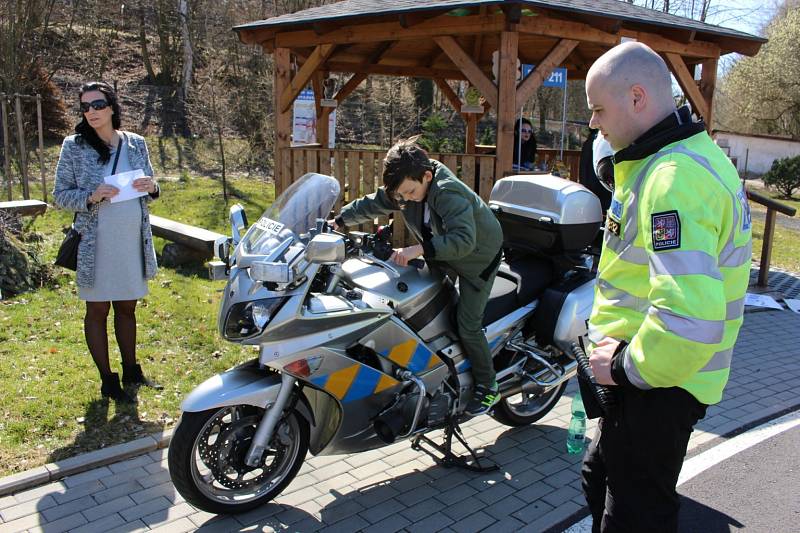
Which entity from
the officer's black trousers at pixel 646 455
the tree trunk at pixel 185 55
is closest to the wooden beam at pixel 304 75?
the officer's black trousers at pixel 646 455

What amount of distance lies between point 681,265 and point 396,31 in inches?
311

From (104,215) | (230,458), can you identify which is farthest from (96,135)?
(230,458)

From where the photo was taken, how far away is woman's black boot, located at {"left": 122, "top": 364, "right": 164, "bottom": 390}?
5027 mm

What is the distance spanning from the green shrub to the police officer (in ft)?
92.3

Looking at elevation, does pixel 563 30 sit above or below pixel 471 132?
above

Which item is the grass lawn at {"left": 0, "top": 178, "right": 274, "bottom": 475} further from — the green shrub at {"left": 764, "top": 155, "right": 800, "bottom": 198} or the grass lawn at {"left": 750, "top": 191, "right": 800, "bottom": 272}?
the green shrub at {"left": 764, "top": 155, "right": 800, "bottom": 198}

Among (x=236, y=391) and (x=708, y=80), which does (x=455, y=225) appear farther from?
(x=708, y=80)

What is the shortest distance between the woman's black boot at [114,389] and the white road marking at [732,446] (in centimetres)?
300

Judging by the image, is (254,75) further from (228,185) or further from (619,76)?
(619,76)

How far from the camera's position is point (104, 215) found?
4.61 metres

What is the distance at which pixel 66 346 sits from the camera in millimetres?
5793

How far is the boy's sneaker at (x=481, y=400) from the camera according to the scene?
4.05 m

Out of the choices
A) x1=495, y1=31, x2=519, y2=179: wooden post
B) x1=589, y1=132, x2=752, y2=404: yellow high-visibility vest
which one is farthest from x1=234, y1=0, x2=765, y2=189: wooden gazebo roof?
x1=589, y1=132, x2=752, y2=404: yellow high-visibility vest

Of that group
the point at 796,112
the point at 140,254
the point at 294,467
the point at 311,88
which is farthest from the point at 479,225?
the point at 796,112
